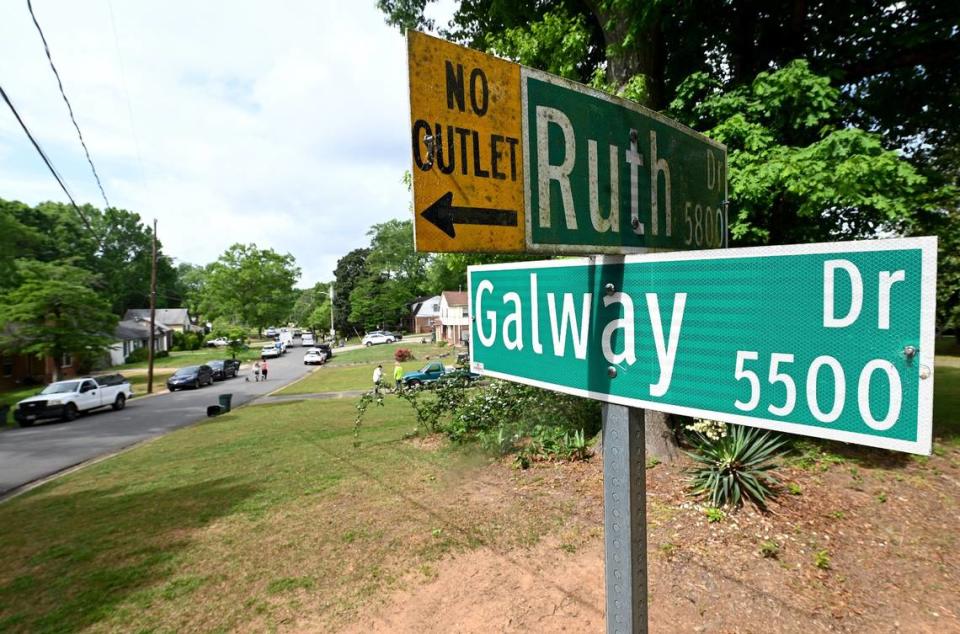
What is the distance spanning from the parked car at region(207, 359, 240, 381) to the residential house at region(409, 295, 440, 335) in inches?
1442

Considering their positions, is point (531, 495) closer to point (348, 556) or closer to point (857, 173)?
point (348, 556)

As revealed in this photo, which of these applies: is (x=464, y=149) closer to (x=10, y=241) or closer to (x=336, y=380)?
(x=336, y=380)

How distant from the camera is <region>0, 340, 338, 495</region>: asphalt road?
10373 millimetres

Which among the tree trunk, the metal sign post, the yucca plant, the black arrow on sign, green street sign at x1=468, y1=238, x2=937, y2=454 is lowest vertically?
the yucca plant

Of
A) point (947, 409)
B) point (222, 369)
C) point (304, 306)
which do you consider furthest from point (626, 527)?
point (304, 306)

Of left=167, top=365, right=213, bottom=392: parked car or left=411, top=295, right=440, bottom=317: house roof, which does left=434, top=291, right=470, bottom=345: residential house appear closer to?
left=411, top=295, right=440, bottom=317: house roof

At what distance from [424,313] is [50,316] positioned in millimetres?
50836

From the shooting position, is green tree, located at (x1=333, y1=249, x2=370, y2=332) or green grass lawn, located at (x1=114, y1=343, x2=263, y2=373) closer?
green grass lawn, located at (x1=114, y1=343, x2=263, y2=373)

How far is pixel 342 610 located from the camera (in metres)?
3.78

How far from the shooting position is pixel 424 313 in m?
69.9

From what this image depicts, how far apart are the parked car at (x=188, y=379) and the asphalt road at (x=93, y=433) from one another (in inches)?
56.2

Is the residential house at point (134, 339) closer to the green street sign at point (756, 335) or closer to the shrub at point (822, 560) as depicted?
the shrub at point (822, 560)

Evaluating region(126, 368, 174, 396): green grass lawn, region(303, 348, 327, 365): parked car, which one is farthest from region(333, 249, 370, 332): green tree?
region(126, 368, 174, 396): green grass lawn

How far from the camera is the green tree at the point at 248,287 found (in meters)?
56.2
